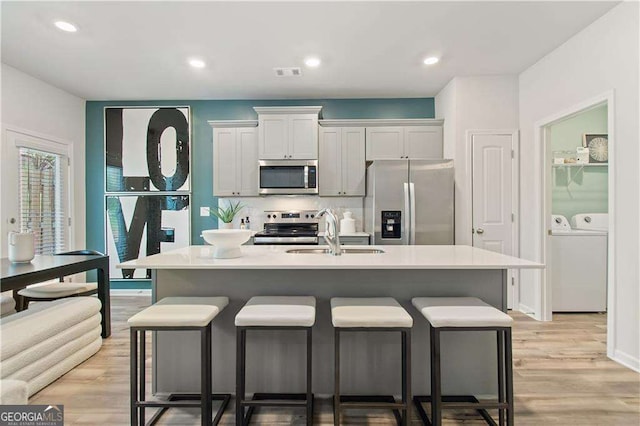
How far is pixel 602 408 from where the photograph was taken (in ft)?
6.57

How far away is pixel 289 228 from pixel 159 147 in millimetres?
2136

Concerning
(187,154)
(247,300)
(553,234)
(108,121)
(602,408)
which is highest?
(108,121)

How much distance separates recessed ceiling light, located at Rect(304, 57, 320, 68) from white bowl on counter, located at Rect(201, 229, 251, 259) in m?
2.21

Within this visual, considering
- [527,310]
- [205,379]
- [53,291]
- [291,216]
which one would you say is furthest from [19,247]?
[527,310]

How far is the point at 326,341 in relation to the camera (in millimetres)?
2096

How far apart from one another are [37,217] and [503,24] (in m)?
5.26

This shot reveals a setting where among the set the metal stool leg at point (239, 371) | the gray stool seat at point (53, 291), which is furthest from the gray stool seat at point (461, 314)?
the gray stool seat at point (53, 291)

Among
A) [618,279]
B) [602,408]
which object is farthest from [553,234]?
[602,408]

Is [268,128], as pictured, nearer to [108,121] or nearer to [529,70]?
[108,121]

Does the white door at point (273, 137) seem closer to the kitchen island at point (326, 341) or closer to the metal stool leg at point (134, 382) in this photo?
the kitchen island at point (326, 341)

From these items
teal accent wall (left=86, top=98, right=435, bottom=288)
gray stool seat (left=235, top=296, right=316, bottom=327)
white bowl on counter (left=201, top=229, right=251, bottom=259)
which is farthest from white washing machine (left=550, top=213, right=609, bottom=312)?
white bowl on counter (left=201, top=229, right=251, bottom=259)

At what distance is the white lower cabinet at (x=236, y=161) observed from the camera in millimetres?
4445

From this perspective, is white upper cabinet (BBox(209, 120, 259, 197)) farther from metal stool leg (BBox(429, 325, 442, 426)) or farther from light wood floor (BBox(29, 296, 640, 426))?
metal stool leg (BBox(429, 325, 442, 426))

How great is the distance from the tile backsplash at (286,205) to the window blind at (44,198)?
198cm
